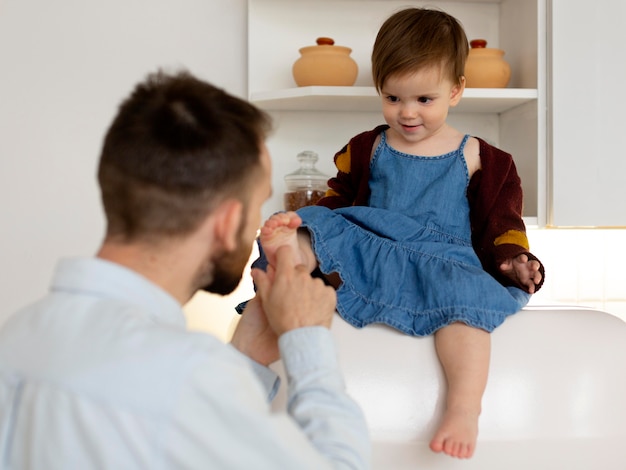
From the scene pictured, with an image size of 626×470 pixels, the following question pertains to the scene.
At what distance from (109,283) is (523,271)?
809 millimetres

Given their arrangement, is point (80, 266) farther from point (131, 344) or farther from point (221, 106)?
point (221, 106)

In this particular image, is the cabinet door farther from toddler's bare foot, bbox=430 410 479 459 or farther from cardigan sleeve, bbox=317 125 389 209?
toddler's bare foot, bbox=430 410 479 459

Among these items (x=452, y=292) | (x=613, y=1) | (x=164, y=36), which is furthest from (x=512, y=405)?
(x=164, y=36)

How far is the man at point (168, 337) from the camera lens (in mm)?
577

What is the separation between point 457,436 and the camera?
1.00 metres

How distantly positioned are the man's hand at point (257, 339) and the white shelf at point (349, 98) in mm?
835

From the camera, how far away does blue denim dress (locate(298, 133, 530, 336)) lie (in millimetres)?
1133

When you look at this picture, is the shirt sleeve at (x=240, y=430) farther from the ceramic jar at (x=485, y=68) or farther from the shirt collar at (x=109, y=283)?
the ceramic jar at (x=485, y=68)

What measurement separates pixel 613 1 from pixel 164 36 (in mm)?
1066

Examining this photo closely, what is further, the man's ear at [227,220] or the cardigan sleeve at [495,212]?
the cardigan sleeve at [495,212]

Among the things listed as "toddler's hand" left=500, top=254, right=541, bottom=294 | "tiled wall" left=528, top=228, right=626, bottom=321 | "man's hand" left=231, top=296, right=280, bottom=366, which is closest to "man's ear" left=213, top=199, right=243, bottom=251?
"man's hand" left=231, top=296, right=280, bottom=366

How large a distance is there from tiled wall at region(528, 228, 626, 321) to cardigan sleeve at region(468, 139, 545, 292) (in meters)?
0.67

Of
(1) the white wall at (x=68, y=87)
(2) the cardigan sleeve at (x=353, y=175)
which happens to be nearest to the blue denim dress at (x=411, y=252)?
(2) the cardigan sleeve at (x=353, y=175)

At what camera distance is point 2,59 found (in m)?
1.84
